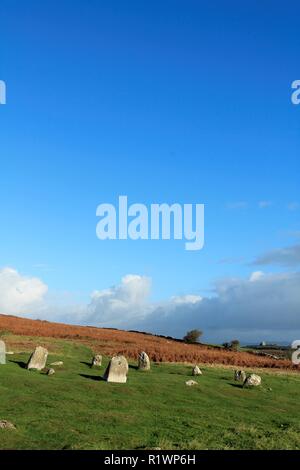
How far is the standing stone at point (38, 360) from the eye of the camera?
37906 millimetres

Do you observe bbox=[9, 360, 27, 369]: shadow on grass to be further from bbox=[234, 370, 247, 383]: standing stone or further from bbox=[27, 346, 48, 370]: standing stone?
bbox=[234, 370, 247, 383]: standing stone

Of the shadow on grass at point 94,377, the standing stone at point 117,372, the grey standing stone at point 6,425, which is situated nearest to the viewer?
the grey standing stone at point 6,425

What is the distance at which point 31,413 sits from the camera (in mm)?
24891

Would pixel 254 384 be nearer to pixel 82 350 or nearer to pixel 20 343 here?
pixel 82 350

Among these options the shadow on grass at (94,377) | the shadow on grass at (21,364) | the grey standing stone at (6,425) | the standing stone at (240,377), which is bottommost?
the grey standing stone at (6,425)

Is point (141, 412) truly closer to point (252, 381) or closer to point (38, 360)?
point (38, 360)

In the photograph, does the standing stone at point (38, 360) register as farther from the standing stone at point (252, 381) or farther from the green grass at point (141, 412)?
the standing stone at point (252, 381)

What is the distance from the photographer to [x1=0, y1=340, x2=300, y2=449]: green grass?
70.6ft

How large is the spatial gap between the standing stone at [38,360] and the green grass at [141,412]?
3.90ft

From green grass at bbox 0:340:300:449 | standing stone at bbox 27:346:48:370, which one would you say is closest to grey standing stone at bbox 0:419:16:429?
green grass at bbox 0:340:300:449

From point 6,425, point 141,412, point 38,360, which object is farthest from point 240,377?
point 6,425

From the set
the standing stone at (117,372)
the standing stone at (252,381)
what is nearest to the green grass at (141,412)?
the standing stone at (252,381)
